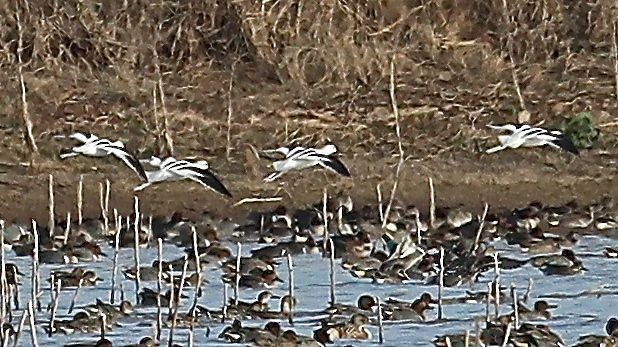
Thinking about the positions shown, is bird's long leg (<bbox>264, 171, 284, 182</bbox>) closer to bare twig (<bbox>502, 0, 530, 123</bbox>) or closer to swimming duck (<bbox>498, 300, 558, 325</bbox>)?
bare twig (<bbox>502, 0, 530, 123</bbox>)

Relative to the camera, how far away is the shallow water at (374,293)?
12.4 m

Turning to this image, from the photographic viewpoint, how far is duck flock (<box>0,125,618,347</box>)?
1225 centimetres

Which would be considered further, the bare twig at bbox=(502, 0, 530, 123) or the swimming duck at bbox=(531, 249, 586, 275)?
the bare twig at bbox=(502, 0, 530, 123)

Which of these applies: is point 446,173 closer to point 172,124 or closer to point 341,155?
point 341,155

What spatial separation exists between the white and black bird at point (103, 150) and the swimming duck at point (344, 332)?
435cm

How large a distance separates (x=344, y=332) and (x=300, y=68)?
8.39 metres

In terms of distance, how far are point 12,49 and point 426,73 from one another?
3.94m

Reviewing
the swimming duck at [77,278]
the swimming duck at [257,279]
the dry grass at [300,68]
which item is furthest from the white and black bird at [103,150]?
the swimming duck at [257,279]

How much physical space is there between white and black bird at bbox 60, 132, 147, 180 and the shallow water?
0.94 metres

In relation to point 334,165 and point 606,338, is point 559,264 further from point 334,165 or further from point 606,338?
point 606,338

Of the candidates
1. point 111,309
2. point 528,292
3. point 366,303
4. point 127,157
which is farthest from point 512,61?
point 111,309

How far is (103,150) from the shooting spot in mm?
16938

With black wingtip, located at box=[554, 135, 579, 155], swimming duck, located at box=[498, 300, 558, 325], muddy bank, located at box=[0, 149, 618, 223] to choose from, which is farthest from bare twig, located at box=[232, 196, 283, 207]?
swimming duck, located at box=[498, 300, 558, 325]

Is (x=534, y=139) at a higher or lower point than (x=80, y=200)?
higher
